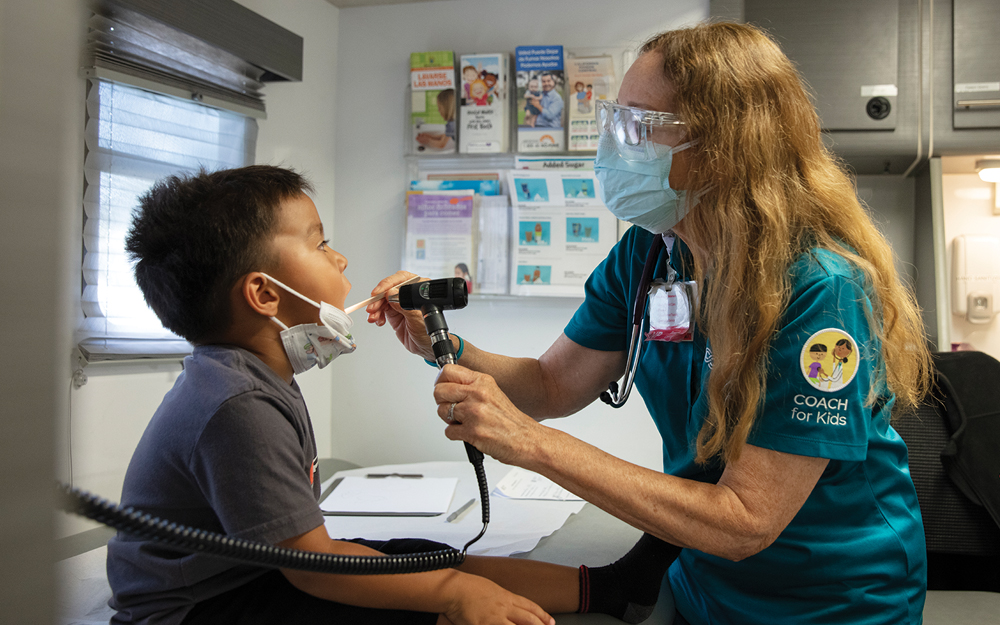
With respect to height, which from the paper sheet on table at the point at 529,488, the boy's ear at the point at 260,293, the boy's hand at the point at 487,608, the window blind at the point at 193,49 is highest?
the window blind at the point at 193,49

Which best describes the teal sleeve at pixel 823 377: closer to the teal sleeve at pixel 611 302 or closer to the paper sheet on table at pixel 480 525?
the teal sleeve at pixel 611 302

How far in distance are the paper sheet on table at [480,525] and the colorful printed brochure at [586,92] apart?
1.38m

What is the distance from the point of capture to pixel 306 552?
0.68 meters

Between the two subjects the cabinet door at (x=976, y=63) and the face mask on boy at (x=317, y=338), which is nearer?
the face mask on boy at (x=317, y=338)

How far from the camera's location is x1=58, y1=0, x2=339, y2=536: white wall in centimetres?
168

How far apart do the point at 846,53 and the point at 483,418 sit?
2013 millimetres

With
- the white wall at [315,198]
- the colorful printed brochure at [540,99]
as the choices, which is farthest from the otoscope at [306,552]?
the colorful printed brochure at [540,99]

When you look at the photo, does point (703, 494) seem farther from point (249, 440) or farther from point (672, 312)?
point (249, 440)

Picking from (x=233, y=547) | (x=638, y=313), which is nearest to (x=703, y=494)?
(x=638, y=313)

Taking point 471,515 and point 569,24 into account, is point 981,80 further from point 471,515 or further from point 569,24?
point 471,515

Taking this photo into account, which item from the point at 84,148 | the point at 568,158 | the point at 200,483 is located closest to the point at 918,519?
the point at 200,483

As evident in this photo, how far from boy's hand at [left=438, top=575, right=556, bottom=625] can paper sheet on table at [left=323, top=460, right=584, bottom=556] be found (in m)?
0.40

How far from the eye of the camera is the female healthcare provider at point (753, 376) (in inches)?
36.6

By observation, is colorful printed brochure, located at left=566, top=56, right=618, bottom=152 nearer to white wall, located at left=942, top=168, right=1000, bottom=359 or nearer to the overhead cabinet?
the overhead cabinet
